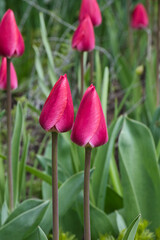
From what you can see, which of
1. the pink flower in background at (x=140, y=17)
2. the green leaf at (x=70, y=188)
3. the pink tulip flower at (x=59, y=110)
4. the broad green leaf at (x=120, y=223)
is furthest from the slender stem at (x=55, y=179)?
the pink flower in background at (x=140, y=17)

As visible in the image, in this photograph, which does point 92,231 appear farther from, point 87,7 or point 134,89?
point 134,89

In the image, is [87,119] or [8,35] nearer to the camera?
[87,119]

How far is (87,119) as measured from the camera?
2.79 ft

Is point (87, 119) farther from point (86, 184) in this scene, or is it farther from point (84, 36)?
point (84, 36)

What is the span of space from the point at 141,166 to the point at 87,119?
27.2 inches

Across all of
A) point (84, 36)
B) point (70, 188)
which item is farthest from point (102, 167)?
point (84, 36)

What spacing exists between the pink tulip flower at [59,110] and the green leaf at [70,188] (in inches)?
14.7

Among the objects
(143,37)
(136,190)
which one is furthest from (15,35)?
(143,37)

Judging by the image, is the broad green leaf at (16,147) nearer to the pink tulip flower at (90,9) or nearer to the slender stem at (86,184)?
the pink tulip flower at (90,9)

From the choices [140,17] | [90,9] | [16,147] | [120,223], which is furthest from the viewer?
[140,17]

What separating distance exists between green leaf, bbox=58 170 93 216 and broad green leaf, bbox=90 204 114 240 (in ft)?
0.55

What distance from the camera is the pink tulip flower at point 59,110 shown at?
86 cm

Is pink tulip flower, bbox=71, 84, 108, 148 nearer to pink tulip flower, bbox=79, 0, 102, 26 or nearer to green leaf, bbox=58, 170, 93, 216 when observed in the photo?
green leaf, bbox=58, 170, 93, 216

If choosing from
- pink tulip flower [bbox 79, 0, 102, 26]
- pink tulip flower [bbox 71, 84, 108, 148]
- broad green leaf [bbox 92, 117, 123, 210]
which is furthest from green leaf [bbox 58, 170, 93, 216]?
pink tulip flower [bbox 79, 0, 102, 26]
